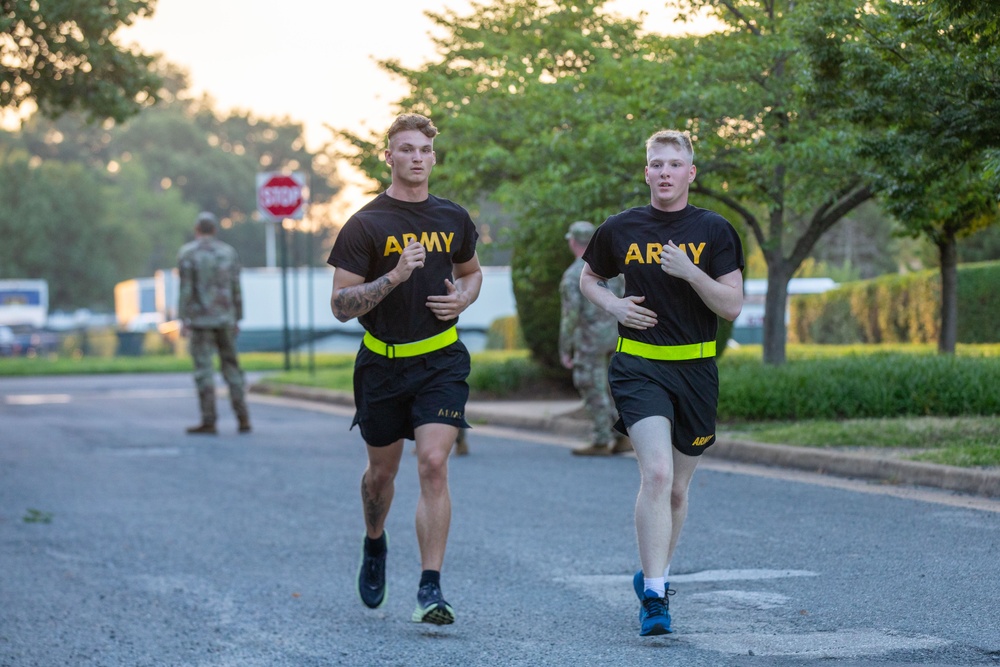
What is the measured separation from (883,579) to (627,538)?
1.96 m

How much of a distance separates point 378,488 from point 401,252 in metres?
1.07

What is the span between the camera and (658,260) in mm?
5457

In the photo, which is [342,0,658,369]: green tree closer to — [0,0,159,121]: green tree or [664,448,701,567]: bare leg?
[0,0,159,121]: green tree

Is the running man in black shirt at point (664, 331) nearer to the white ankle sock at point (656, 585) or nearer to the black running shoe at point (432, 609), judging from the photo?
the white ankle sock at point (656, 585)

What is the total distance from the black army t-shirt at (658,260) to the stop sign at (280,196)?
19.2 m

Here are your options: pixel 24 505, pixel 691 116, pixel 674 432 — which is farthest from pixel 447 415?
pixel 691 116

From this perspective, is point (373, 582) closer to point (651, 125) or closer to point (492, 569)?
point (492, 569)

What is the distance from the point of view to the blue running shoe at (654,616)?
535cm

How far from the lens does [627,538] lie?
8.21 meters

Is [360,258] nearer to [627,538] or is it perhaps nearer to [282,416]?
[627,538]

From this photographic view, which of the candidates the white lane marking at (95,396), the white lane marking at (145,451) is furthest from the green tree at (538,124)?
the white lane marking at (95,396)

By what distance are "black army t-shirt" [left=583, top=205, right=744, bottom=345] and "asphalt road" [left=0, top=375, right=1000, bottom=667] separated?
3.84ft

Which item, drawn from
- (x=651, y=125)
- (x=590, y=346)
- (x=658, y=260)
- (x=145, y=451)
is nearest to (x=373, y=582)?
(x=658, y=260)

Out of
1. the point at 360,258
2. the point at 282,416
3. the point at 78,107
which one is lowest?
the point at 282,416
